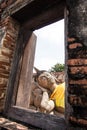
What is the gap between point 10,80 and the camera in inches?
91.7

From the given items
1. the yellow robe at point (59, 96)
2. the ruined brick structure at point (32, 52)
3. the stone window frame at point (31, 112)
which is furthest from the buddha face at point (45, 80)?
the stone window frame at point (31, 112)

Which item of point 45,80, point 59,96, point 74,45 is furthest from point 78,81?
point 45,80

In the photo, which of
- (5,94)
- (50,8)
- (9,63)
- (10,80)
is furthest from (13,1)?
(5,94)

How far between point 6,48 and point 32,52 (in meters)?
0.45

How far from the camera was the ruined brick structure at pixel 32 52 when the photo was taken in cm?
136

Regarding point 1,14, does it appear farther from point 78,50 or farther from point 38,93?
point 38,93

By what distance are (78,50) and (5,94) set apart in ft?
4.31

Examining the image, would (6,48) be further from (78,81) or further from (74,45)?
(78,81)

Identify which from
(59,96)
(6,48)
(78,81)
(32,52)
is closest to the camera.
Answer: (78,81)

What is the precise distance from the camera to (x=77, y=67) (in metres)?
1.40

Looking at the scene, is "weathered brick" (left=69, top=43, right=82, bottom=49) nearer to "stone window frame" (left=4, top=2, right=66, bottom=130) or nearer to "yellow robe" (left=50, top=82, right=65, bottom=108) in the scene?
"stone window frame" (left=4, top=2, right=66, bottom=130)

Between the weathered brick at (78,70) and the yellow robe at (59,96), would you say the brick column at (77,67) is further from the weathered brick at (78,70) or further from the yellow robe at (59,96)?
the yellow robe at (59,96)

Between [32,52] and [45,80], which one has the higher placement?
[32,52]

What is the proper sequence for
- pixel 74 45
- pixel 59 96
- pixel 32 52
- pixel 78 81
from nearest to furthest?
pixel 78 81 → pixel 74 45 → pixel 32 52 → pixel 59 96
